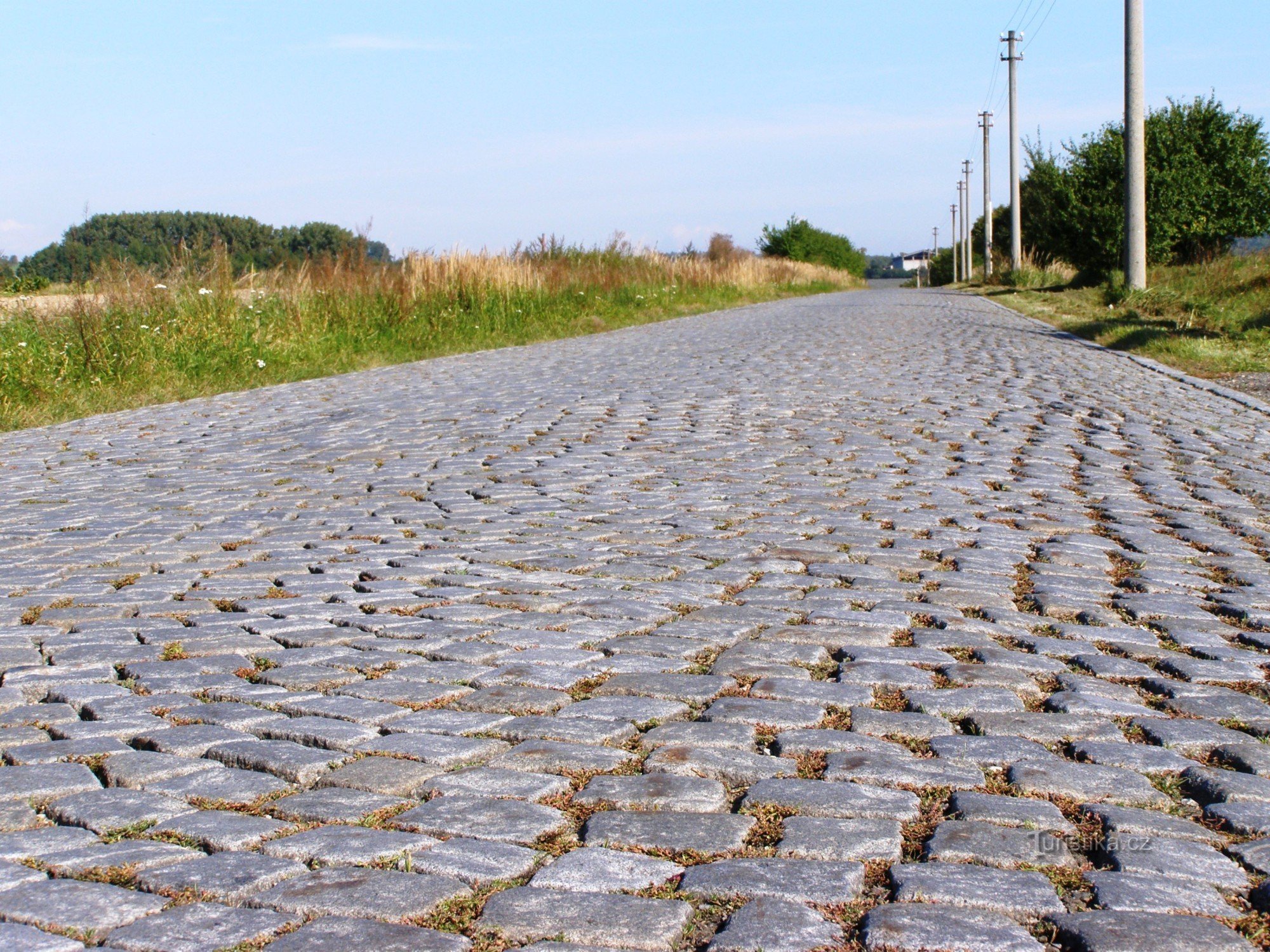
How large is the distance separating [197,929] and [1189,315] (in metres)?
16.0

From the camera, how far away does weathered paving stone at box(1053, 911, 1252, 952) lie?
2010 mm

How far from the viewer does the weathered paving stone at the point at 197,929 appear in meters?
2.02

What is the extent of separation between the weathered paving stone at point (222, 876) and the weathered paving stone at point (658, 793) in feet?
2.09

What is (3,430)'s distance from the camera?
9.49 meters

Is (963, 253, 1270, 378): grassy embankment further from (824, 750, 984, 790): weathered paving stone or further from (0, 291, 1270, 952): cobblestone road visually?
(824, 750, 984, 790): weathered paving stone

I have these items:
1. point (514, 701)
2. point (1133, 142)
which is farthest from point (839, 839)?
point (1133, 142)

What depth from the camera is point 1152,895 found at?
218 centimetres

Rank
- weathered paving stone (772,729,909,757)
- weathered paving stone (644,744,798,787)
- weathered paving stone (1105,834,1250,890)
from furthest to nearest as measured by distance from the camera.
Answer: weathered paving stone (772,729,909,757), weathered paving stone (644,744,798,787), weathered paving stone (1105,834,1250,890)

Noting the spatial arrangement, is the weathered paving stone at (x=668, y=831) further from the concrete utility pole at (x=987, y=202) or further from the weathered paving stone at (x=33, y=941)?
the concrete utility pole at (x=987, y=202)

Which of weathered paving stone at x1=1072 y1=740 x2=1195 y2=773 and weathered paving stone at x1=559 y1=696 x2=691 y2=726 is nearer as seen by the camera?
weathered paving stone at x1=1072 y1=740 x2=1195 y2=773

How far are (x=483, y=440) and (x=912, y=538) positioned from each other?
377 centimetres

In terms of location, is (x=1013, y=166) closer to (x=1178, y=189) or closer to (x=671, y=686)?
(x=1178, y=189)

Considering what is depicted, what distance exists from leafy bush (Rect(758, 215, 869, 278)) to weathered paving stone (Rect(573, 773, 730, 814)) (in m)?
68.4

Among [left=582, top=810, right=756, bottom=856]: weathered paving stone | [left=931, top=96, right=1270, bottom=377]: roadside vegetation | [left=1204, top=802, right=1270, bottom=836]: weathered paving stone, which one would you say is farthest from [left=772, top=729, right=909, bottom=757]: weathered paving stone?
[left=931, top=96, right=1270, bottom=377]: roadside vegetation
